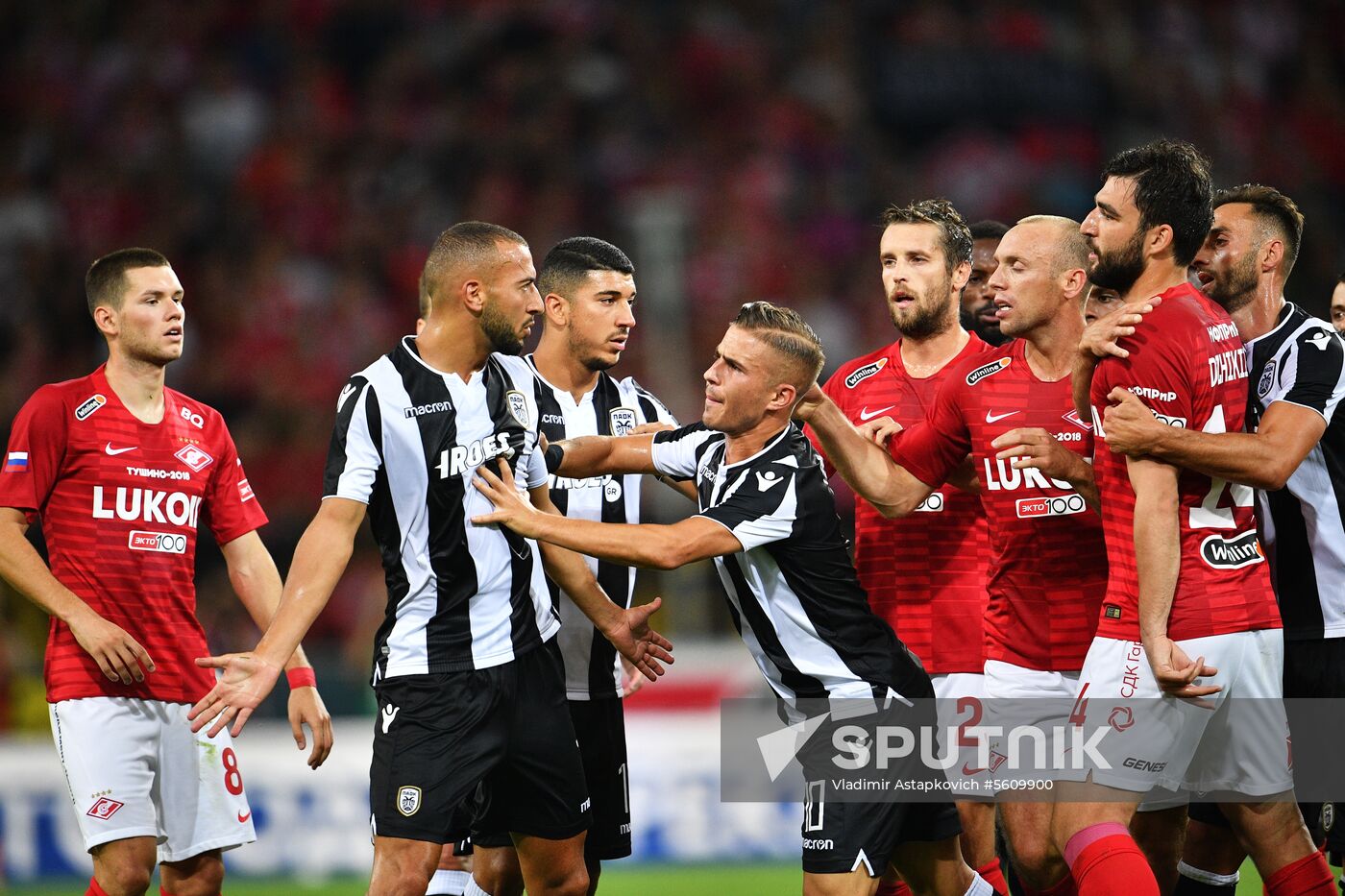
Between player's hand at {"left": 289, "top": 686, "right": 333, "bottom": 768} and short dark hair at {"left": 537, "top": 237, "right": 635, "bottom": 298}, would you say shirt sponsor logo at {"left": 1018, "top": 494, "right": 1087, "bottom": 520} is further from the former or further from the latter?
player's hand at {"left": 289, "top": 686, "right": 333, "bottom": 768}

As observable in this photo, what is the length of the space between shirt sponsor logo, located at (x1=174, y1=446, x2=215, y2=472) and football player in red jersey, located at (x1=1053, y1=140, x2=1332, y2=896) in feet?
11.4

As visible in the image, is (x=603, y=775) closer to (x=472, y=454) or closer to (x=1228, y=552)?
(x=472, y=454)

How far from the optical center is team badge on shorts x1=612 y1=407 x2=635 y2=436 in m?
6.41

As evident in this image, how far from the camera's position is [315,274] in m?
13.9

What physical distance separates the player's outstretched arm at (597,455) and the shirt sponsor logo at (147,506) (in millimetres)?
1518

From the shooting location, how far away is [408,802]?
198 inches

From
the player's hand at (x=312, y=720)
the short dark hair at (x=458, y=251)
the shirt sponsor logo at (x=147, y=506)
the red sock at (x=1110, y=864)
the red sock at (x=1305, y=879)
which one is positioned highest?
the short dark hair at (x=458, y=251)

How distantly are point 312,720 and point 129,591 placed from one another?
0.97 m

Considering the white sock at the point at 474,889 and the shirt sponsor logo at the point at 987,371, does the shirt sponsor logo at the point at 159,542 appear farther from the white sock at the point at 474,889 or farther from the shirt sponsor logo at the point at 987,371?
the shirt sponsor logo at the point at 987,371

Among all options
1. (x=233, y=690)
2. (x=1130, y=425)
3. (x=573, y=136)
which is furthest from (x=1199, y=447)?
(x=573, y=136)

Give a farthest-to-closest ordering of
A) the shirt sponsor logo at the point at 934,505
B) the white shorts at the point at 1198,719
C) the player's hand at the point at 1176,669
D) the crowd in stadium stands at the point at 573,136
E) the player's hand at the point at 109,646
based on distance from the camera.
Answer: the crowd in stadium stands at the point at 573,136, the shirt sponsor logo at the point at 934,505, the player's hand at the point at 109,646, the white shorts at the point at 1198,719, the player's hand at the point at 1176,669

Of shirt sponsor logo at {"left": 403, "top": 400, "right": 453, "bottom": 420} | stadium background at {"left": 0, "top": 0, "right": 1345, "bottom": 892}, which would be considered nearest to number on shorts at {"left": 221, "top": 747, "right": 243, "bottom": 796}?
shirt sponsor logo at {"left": 403, "top": 400, "right": 453, "bottom": 420}

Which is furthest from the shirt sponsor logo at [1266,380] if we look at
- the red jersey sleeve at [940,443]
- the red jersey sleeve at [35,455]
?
the red jersey sleeve at [35,455]

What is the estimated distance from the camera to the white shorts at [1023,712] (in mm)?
5566
